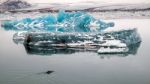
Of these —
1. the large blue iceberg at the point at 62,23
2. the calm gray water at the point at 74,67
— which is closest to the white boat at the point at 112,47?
the calm gray water at the point at 74,67

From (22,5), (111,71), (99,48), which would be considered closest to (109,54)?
(99,48)

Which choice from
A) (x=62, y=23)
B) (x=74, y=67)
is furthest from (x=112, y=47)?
(x=62, y=23)

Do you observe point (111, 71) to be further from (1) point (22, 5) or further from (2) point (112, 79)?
(1) point (22, 5)

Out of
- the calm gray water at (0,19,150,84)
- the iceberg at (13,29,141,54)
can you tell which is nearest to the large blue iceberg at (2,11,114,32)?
the iceberg at (13,29,141,54)

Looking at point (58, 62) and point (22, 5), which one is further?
point (22, 5)

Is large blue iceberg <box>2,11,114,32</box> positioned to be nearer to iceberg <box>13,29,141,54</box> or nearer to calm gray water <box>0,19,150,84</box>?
iceberg <box>13,29,141,54</box>

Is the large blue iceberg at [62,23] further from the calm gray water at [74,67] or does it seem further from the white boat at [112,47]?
the white boat at [112,47]
